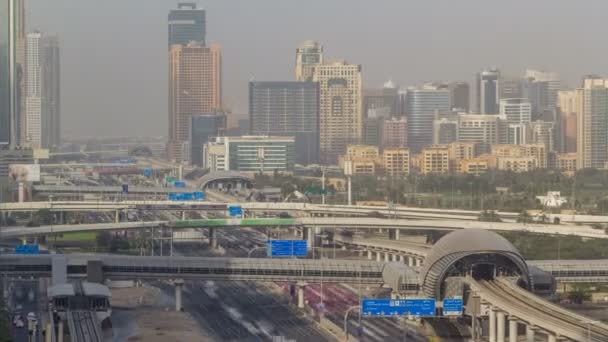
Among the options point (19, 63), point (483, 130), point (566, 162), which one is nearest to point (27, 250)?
point (566, 162)

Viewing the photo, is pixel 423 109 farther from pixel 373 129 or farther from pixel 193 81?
pixel 193 81

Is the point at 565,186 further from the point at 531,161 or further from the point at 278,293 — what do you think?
the point at 278,293

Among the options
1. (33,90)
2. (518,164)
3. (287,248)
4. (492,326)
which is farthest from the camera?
(33,90)

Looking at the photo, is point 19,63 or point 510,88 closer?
point 19,63

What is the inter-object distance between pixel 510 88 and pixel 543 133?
19.5 m

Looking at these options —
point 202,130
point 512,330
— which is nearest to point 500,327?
point 512,330

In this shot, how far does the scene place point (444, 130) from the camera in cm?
8006

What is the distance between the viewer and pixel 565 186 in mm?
52344

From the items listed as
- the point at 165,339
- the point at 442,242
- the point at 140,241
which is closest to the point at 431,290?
the point at 442,242

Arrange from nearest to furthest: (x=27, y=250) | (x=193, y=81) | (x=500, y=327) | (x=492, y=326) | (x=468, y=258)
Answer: (x=500, y=327) < (x=492, y=326) < (x=468, y=258) < (x=27, y=250) < (x=193, y=81)

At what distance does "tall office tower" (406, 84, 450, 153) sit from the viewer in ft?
272

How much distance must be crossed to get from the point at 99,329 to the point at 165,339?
0.89 m

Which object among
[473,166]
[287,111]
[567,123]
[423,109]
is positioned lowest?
[473,166]

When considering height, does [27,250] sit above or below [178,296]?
above
